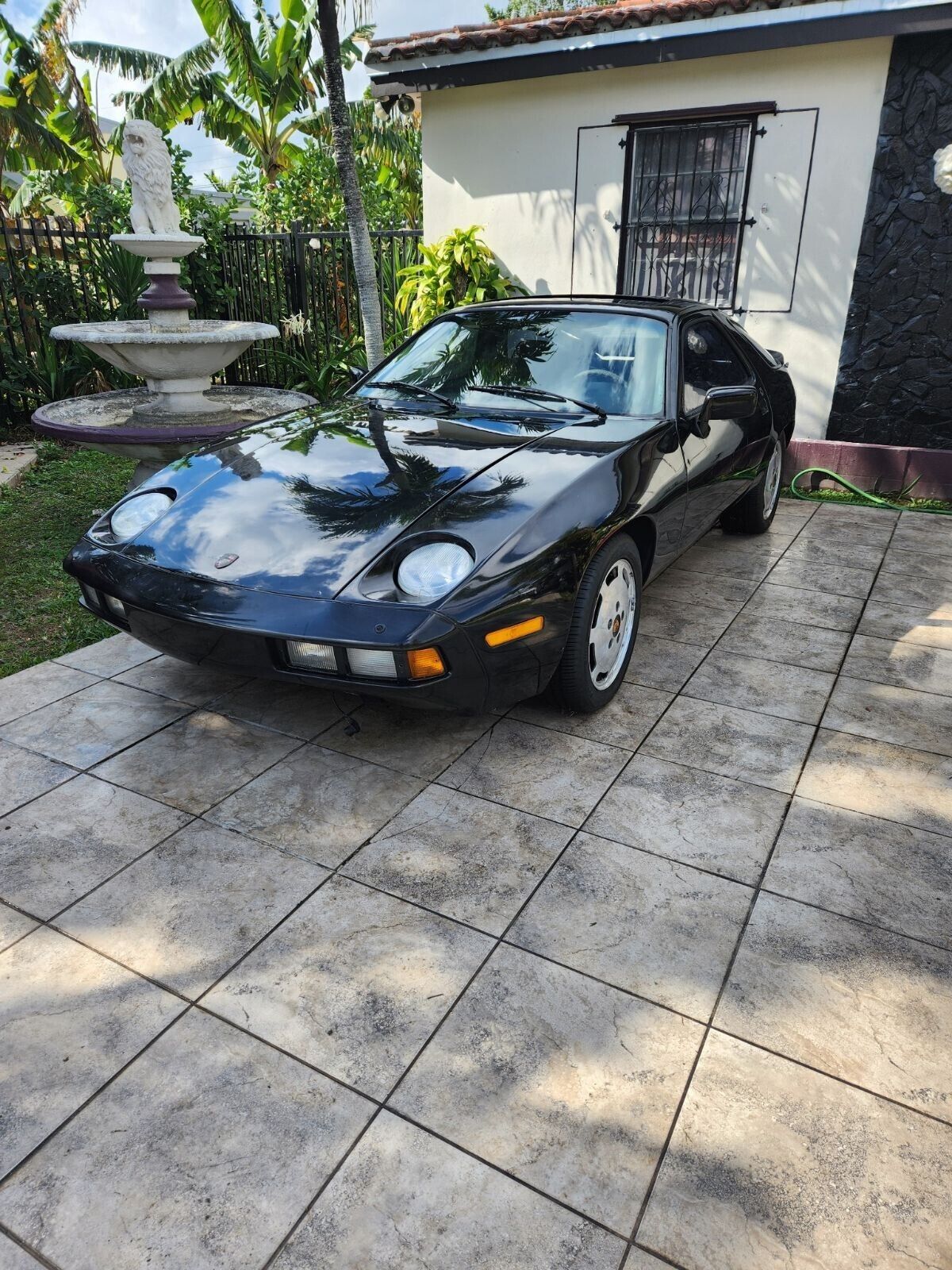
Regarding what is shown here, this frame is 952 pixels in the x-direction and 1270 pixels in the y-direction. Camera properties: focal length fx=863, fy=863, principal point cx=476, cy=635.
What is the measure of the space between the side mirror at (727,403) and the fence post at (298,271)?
22.7ft

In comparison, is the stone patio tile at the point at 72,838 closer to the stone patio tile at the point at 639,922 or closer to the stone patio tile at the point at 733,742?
the stone patio tile at the point at 639,922

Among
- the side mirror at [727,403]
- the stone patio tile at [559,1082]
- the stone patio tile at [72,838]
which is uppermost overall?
the side mirror at [727,403]

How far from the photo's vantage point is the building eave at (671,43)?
19.0ft

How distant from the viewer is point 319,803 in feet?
9.36

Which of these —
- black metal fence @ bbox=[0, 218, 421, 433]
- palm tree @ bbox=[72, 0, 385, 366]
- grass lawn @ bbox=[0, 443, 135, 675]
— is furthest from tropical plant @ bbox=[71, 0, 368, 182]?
grass lawn @ bbox=[0, 443, 135, 675]

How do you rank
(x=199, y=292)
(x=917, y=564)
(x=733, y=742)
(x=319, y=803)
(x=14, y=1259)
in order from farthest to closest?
(x=199, y=292) < (x=917, y=564) < (x=733, y=742) < (x=319, y=803) < (x=14, y=1259)

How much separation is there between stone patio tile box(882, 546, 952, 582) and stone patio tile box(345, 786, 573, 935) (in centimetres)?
349

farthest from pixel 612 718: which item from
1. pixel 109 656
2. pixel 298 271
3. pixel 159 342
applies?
pixel 298 271

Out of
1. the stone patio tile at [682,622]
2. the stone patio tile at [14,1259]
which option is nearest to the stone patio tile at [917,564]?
the stone patio tile at [682,622]

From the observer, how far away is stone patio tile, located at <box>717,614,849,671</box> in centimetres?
397

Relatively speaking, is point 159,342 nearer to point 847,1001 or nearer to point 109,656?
point 109,656

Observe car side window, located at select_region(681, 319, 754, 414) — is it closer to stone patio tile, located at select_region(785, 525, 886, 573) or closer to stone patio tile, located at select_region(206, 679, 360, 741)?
stone patio tile, located at select_region(785, 525, 886, 573)

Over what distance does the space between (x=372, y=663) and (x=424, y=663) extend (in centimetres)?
16

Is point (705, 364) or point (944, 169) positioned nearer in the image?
point (705, 364)
